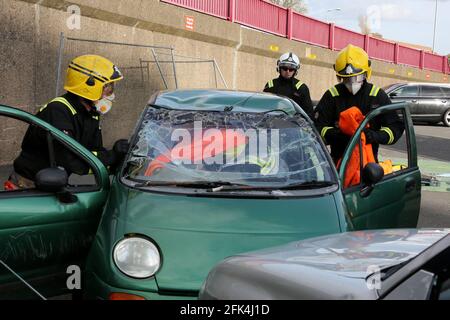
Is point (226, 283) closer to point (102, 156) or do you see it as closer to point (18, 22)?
point (102, 156)

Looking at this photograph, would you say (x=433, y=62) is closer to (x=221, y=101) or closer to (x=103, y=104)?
(x=221, y=101)

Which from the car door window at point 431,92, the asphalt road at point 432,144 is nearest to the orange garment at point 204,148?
the asphalt road at point 432,144

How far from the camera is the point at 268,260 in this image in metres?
2.34

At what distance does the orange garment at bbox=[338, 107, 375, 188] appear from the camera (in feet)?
15.0

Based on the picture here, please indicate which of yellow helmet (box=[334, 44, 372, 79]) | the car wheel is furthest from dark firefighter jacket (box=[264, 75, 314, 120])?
the car wheel

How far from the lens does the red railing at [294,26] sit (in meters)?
18.2

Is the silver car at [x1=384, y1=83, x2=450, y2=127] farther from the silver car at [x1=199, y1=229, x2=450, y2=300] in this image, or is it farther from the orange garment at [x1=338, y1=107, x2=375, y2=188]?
the silver car at [x1=199, y1=229, x2=450, y2=300]

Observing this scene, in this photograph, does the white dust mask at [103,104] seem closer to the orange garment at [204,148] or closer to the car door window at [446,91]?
the orange garment at [204,148]

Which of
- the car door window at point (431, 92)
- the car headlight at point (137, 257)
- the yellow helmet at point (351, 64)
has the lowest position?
the car headlight at point (137, 257)

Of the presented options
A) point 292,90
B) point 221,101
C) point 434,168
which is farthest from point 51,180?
point 434,168

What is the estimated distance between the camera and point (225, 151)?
4070 mm
